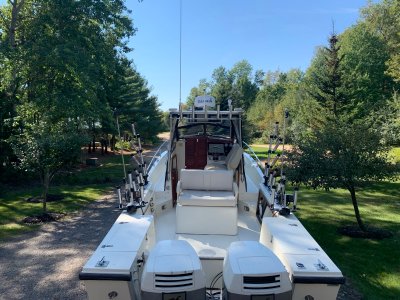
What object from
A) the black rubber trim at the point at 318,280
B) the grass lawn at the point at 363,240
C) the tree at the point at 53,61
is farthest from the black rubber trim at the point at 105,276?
the tree at the point at 53,61

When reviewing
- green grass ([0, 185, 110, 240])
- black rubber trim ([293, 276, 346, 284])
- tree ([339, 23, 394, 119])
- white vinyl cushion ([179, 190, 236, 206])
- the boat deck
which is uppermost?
tree ([339, 23, 394, 119])

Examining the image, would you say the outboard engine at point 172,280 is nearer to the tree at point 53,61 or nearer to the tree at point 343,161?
the tree at point 343,161

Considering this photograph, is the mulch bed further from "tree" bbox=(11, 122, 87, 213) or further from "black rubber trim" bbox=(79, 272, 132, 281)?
"tree" bbox=(11, 122, 87, 213)

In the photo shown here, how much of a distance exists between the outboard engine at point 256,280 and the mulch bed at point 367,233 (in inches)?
233

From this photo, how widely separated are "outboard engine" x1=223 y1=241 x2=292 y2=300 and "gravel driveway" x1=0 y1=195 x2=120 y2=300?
141 inches

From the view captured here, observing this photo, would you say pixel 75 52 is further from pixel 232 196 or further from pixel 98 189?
pixel 232 196

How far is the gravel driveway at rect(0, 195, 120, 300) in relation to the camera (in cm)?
576

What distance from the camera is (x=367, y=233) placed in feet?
26.4

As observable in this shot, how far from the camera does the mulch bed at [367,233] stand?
313 inches

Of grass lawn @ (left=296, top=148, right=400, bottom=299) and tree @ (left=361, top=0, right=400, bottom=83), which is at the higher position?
tree @ (left=361, top=0, right=400, bottom=83)

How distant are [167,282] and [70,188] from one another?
13.0 meters

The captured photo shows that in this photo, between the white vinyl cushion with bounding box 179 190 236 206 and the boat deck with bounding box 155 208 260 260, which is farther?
the white vinyl cushion with bounding box 179 190 236 206

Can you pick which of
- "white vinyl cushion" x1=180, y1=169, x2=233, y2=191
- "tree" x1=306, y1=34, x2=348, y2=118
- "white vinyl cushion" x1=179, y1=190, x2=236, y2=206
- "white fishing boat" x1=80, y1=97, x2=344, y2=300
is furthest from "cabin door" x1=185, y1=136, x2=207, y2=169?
"tree" x1=306, y1=34, x2=348, y2=118

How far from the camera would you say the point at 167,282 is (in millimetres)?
2908
